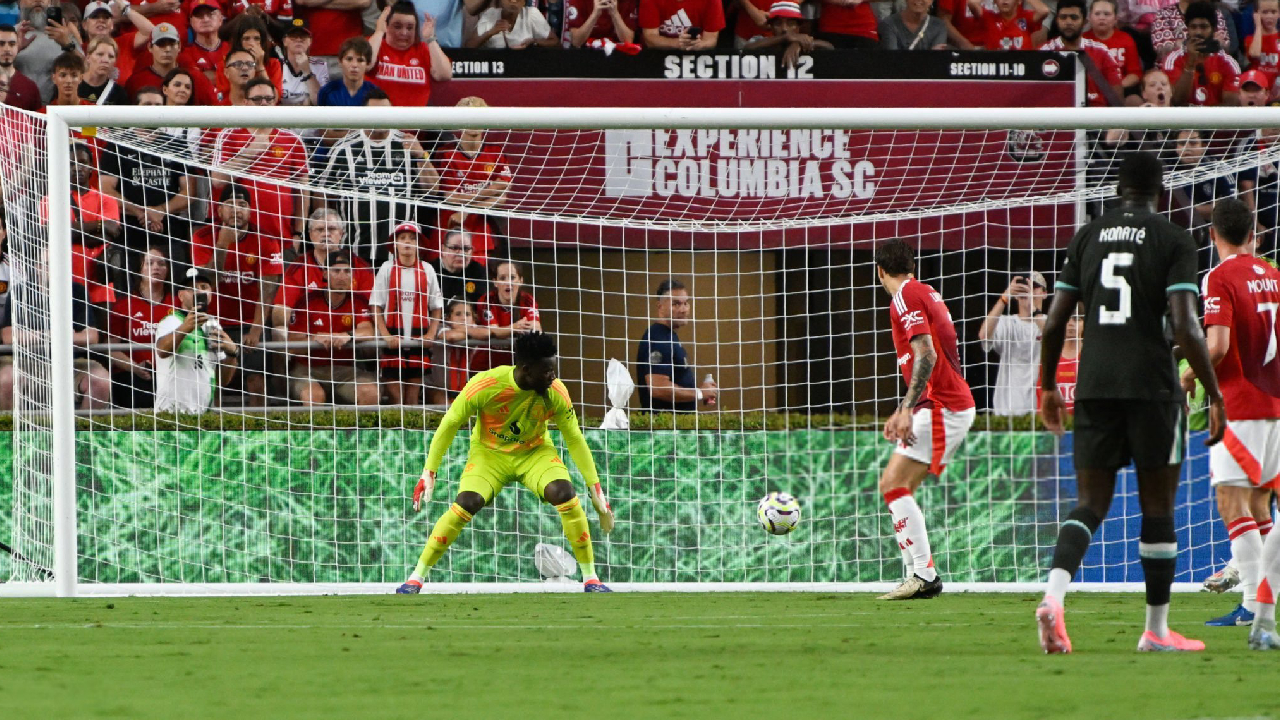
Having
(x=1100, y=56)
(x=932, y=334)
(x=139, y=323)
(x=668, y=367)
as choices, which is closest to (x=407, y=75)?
(x=139, y=323)

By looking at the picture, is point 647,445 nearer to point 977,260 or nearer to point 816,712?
point 977,260

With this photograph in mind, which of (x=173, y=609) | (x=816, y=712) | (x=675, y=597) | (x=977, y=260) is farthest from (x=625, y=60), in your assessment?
(x=816, y=712)

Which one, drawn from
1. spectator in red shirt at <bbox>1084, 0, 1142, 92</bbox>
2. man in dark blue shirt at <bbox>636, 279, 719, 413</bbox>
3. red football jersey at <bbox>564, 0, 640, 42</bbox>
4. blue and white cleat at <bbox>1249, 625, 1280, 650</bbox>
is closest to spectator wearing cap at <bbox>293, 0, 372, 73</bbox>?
red football jersey at <bbox>564, 0, 640, 42</bbox>

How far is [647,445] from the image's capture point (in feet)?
38.6

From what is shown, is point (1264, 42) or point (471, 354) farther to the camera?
point (1264, 42)

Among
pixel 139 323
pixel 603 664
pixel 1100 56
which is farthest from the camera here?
pixel 1100 56

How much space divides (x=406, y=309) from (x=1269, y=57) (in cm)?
964

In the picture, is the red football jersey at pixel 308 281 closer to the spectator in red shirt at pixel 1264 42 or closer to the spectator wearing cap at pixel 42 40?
the spectator wearing cap at pixel 42 40

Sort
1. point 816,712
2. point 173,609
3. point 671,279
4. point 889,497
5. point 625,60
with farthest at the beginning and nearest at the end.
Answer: point 625,60
point 671,279
point 889,497
point 173,609
point 816,712

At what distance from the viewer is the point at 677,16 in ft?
49.7

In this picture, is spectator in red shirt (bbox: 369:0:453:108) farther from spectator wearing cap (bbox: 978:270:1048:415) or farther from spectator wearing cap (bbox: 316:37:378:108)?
spectator wearing cap (bbox: 978:270:1048:415)

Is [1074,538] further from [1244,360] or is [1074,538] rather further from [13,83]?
[13,83]

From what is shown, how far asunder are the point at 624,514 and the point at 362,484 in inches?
72.4

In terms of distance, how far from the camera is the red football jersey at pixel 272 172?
11.4m
